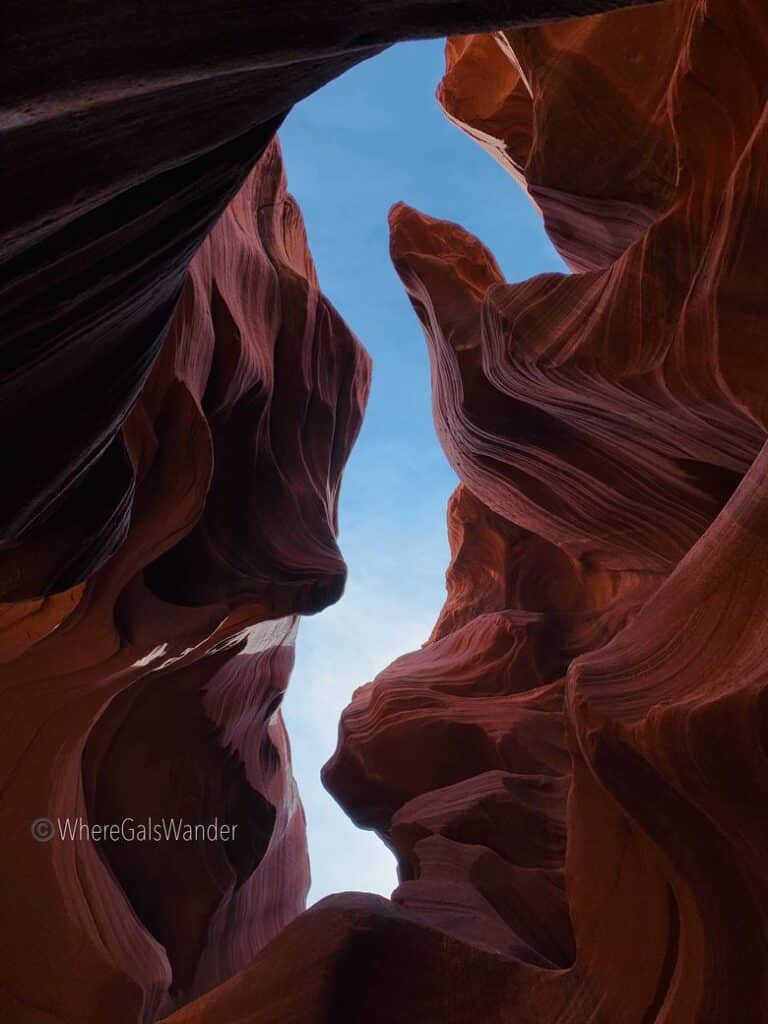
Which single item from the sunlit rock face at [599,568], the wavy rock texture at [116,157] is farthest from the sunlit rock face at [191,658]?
the sunlit rock face at [599,568]

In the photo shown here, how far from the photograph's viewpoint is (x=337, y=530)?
11.2 metres

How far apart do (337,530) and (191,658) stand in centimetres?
343

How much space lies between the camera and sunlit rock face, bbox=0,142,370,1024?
6.71m

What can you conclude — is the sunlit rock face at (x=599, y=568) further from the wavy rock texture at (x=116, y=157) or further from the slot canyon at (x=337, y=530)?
the wavy rock texture at (x=116, y=157)

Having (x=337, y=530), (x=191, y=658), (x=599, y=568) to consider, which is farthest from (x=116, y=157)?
(x=599, y=568)

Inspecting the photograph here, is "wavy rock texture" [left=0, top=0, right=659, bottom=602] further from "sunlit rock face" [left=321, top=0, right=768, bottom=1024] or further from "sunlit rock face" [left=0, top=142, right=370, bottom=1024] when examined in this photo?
"sunlit rock face" [left=321, top=0, right=768, bottom=1024]

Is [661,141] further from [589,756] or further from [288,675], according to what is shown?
[288,675]

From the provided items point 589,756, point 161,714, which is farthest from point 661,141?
point 161,714

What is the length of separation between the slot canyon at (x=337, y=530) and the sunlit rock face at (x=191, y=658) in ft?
0.14

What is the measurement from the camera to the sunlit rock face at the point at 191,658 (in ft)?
22.0

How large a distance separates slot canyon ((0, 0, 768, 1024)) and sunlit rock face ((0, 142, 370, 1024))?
1.7 inches

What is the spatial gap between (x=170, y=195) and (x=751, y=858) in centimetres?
395

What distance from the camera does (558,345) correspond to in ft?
23.8

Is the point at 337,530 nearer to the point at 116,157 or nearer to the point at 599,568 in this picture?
Result: the point at 599,568
